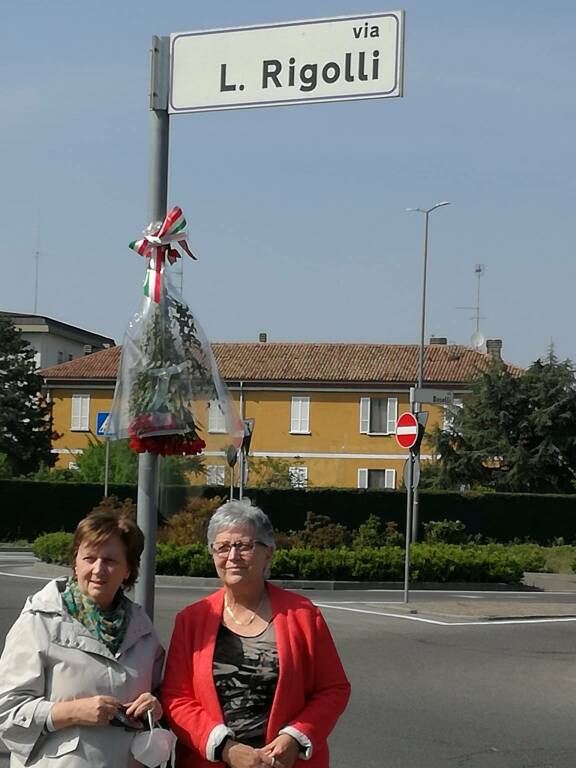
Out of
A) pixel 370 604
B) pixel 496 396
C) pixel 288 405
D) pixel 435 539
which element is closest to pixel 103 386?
pixel 288 405

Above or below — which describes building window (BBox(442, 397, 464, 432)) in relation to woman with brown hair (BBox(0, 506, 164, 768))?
above

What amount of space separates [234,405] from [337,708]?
1.35m

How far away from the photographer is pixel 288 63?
482cm

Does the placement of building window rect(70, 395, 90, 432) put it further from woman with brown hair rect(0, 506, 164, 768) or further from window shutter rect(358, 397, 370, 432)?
woman with brown hair rect(0, 506, 164, 768)

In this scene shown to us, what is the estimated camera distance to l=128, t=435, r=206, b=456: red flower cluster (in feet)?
16.7

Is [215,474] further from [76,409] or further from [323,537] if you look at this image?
[76,409]

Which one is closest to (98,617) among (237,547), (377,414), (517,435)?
(237,547)

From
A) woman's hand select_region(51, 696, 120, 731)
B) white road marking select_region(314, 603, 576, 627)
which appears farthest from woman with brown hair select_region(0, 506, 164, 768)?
white road marking select_region(314, 603, 576, 627)

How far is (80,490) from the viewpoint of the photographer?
145ft

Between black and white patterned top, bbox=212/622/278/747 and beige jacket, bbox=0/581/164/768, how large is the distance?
31cm

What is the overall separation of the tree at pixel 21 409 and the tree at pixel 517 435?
24595mm

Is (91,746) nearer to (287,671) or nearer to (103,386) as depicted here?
(287,671)

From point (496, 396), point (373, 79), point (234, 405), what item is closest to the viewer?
point (373, 79)

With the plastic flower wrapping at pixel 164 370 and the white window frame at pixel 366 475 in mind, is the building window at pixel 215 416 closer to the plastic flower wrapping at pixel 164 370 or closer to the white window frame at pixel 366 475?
the plastic flower wrapping at pixel 164 370
